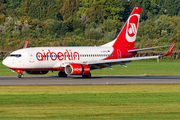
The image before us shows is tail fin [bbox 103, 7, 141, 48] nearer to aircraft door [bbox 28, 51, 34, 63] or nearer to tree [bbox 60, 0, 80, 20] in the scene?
aircraft door [bbox 28, 51, 34, 63]

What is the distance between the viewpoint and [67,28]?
441ft

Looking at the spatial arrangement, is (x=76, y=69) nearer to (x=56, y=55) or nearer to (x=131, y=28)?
(x=56, y=55)

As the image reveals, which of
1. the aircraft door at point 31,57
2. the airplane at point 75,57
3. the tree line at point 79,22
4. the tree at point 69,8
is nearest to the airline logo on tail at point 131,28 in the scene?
the airplane at point 75,57

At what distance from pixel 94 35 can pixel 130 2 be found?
223ft

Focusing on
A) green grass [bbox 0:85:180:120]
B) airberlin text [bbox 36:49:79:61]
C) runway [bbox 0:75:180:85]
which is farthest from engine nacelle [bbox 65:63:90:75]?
green grass [bbox 0:85:180:120]

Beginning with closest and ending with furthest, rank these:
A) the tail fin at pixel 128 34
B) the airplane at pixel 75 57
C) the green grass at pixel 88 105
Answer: the green grass at pixel 88 105, the airplane at pixel 75 57, the tail fin at pixel 128 34

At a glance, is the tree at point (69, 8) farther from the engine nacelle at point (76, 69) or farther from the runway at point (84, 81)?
the runway at point (84, 81)

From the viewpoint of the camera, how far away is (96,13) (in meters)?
163

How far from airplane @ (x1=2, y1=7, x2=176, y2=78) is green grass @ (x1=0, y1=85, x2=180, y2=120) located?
1445 cm

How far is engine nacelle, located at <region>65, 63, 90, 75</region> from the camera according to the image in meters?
40.0

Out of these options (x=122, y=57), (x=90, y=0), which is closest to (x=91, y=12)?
(x=90, y=0)

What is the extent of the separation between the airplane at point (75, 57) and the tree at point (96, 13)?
11320 centimetres

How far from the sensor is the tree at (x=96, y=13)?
16077 centimetres

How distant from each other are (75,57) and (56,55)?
249 centimetres
